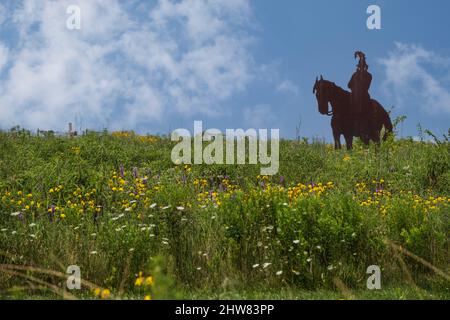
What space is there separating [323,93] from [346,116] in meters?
1.28

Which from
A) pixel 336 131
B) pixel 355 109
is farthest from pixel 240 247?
pixel 355 109

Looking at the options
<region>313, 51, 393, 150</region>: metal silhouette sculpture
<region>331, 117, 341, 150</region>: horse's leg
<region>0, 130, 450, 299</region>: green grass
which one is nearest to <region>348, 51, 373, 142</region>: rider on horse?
<region>313, 51, 393, 150</region>: metal silhouette sculpture

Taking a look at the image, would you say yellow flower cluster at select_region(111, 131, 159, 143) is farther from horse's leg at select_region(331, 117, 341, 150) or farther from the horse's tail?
the horse's tail

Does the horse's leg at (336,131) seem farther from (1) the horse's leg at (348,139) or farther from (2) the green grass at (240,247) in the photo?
(2) the green grass at (240,247)

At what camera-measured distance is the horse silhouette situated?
21.6 m

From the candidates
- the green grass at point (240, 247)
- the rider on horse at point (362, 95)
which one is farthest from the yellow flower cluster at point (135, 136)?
the green grass at point (240, 247)

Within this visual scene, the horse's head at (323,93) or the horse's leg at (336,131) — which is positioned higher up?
the horse's head at (323,93)

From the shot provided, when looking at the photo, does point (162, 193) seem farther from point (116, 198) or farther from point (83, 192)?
point (83, 192)

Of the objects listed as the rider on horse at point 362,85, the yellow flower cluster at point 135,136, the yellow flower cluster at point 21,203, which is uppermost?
the rider on horse at point 362,85

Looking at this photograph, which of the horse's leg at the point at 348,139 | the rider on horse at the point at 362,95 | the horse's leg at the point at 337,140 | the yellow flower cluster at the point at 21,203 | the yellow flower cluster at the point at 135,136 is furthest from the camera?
the rider on horse at the point at 362,95

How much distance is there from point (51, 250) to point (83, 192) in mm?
3377

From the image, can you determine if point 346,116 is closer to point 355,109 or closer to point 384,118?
point 355,109

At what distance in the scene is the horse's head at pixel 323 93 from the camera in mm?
21469
